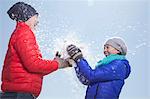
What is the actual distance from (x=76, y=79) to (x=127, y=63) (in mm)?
445

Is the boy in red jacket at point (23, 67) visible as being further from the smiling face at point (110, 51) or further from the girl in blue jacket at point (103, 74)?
the smiling face at point (110, 51)

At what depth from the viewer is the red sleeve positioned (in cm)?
260

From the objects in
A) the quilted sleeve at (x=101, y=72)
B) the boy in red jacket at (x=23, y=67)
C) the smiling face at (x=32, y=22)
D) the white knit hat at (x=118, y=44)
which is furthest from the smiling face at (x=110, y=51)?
the smiling face at (x=32, y=22)

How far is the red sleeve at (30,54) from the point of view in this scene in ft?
8.54

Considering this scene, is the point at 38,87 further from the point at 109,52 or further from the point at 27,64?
the point at 109,52

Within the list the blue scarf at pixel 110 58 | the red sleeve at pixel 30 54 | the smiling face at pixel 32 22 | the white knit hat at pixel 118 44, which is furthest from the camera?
the white knit hat at pixel 118 44

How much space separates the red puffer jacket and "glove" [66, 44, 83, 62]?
0.73ft

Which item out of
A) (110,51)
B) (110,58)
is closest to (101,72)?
(110,58)

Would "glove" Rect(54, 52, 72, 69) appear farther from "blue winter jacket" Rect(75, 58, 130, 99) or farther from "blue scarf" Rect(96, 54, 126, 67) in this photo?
"blue scarf" Rect(96, 54, 126, 67)

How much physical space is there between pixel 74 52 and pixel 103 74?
28cm

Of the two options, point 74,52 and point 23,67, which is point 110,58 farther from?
point 23,67

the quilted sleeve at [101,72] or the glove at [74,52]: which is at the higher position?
the glove at [74,52]

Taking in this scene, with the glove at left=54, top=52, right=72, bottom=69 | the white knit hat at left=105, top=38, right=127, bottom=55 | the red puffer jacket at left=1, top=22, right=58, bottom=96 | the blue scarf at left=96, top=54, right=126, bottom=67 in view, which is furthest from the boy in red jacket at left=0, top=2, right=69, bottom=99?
the white knit hat at left=105, top=38, right=127, bottom=55

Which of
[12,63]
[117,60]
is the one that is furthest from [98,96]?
[12,63]
